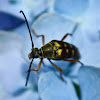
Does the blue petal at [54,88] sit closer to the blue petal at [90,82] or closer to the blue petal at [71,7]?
the blue petal at [90,82]

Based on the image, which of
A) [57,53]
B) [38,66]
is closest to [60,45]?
[57,53]

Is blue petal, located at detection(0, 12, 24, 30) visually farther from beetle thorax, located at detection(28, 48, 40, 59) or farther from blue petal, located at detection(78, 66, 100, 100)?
Result: blue petal, located at detection(78, 66, 100, 100)

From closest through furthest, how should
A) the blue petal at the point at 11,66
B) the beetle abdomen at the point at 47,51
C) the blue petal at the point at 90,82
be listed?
the blue petal at the point at 90,82
the blue petal at the point at 11,66
the beetle abdomen at the point at 47,51

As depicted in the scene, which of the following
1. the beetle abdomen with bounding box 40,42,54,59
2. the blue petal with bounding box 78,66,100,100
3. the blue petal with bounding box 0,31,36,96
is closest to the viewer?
the blue petal with bounding box 78,66,100,100

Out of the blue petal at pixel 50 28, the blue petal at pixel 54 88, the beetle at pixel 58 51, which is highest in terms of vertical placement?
the blue petal at pixel 50 28

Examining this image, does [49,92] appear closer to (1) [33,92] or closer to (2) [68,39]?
(1) [33,92]

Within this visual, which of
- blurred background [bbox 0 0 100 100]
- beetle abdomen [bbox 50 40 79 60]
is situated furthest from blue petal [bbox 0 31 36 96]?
beetle abdomen [bbox 50 40 79 60]

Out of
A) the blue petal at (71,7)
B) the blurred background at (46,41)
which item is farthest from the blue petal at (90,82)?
the blue petal at (71,7)

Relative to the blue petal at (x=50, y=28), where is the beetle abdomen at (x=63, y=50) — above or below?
below
